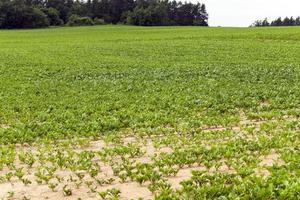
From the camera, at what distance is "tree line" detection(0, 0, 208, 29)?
115 m

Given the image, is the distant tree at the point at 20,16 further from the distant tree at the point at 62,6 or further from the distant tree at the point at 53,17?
the distant tree at the point at 62,6

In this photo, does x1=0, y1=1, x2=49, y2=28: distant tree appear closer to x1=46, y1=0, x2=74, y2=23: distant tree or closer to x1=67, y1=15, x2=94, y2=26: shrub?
x1=67, y1=15, x2=94, y2=26: shrub

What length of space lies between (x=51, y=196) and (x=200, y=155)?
128 inches

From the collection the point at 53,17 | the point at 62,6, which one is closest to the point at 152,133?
the point at 53,17

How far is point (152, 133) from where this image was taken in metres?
13.0

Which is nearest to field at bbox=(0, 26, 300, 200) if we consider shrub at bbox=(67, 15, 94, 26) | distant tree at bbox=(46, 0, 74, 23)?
shrub at bbox=(67, 15, 94, 26)

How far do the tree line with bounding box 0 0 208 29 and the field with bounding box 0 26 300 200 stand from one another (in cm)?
9151

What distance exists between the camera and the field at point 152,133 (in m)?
8.29

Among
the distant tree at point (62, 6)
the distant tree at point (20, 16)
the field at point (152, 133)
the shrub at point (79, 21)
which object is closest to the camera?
the field at point (152, 133)

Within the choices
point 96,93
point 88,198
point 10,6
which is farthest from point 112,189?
point 10,6

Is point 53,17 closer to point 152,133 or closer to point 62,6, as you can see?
point 62,6

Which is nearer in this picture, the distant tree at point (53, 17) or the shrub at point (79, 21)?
the shrub at point (79, 21)

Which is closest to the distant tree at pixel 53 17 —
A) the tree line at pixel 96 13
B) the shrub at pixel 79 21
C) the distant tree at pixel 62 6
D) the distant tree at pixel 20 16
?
the tree line at pixel 96 13

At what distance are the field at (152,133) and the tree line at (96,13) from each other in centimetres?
9151
